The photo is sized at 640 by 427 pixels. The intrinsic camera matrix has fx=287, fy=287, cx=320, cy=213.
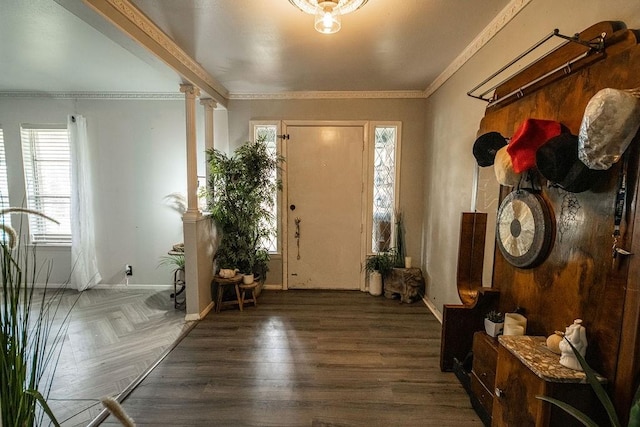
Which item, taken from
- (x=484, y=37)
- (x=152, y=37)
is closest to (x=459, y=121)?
(x=484, y=37)

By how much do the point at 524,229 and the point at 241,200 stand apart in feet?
8.20

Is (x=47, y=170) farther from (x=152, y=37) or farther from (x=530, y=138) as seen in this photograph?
(x=530, y=138)

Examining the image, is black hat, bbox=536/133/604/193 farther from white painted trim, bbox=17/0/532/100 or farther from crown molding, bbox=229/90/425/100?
A: crown molding, bbox=229/90/425/100

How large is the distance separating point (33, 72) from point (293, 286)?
357 cm

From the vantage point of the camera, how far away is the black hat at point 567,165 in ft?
Result: 3.55

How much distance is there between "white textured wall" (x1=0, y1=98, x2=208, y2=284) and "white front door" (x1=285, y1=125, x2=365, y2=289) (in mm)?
1371

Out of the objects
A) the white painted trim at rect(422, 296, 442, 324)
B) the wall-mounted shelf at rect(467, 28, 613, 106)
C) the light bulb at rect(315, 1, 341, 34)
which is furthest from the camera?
the white painted trim at rect(422, 296, 442, 324)

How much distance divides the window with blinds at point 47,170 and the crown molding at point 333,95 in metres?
2.20

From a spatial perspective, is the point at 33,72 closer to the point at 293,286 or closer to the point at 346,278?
the point at 293,286

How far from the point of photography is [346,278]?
12.1 ft

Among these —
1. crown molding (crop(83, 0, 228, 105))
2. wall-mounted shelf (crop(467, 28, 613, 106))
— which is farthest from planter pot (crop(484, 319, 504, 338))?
crown molding (crop(83, 0, 228, 105))

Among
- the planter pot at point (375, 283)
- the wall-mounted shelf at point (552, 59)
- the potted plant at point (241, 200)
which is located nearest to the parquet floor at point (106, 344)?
the potted plant at point (241, 200)

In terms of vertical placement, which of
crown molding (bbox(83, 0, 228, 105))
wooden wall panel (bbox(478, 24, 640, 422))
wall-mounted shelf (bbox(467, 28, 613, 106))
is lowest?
wooden wall panel (bbox(478, 24, 640, 422))

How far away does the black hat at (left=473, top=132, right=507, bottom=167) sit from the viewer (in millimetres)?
1678
